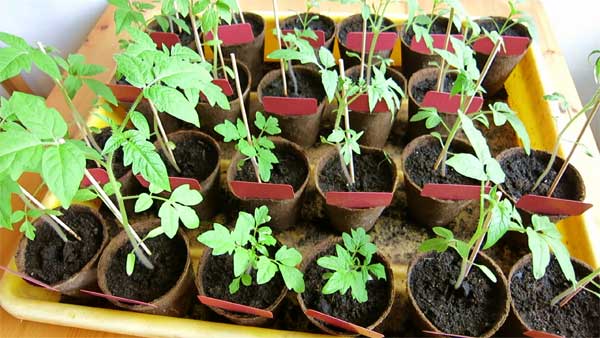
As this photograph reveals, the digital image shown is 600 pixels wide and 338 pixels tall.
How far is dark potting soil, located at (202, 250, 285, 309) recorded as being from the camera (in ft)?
3.45

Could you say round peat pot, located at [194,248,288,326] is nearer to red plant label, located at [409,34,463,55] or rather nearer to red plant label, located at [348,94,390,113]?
red plant label, located at [348,94,390,113]

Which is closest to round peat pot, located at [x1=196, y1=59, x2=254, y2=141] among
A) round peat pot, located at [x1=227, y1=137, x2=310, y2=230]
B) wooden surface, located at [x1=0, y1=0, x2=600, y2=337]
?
round peat pot, located at [x1=227, y1=137, x2=310, y2=230]

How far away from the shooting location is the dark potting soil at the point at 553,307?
999 millimetres

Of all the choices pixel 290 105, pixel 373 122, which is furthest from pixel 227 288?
pixel 373 122

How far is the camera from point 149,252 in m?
1.08

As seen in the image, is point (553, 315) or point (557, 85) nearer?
point (553, 315)

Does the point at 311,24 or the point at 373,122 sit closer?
the point at 373,122

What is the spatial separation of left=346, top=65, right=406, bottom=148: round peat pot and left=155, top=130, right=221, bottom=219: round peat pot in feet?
1.53

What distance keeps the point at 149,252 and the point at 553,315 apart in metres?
1.00

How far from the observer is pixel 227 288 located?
1075 millimetres

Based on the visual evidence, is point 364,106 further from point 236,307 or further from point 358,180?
point 236,307

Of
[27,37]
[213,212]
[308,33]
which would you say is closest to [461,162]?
[308,33]

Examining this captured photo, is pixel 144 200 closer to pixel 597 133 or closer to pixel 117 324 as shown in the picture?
pixel 117 324

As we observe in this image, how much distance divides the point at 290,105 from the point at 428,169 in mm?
470
